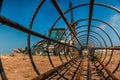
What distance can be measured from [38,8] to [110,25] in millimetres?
4046

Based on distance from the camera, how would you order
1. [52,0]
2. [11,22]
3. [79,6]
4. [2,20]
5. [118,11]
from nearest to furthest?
[2,20]
[11,22]
[52,0]
[118,11]
[79,6]

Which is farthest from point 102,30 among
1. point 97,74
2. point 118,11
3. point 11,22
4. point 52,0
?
point 11,22

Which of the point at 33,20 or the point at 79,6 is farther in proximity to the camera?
the point at 79,6

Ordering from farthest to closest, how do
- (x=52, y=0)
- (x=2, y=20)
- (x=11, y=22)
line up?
(x=52, y=0) → (x=11, y=22) → (x=2, y=20)

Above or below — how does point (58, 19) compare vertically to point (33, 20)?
above

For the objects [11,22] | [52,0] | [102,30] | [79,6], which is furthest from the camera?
[102,30]

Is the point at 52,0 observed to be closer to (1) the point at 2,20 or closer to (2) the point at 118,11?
(1) the point at 2,20

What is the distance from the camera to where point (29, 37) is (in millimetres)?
3986

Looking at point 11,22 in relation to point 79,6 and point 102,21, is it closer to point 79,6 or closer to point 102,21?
point 79,6

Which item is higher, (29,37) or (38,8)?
(38,8)

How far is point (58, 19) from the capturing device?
671 centimetres

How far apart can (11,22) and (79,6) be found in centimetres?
429

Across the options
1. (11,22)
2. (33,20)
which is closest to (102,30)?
(33,20)

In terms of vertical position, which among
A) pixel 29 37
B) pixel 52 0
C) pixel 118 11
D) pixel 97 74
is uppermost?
pixel 118 11
